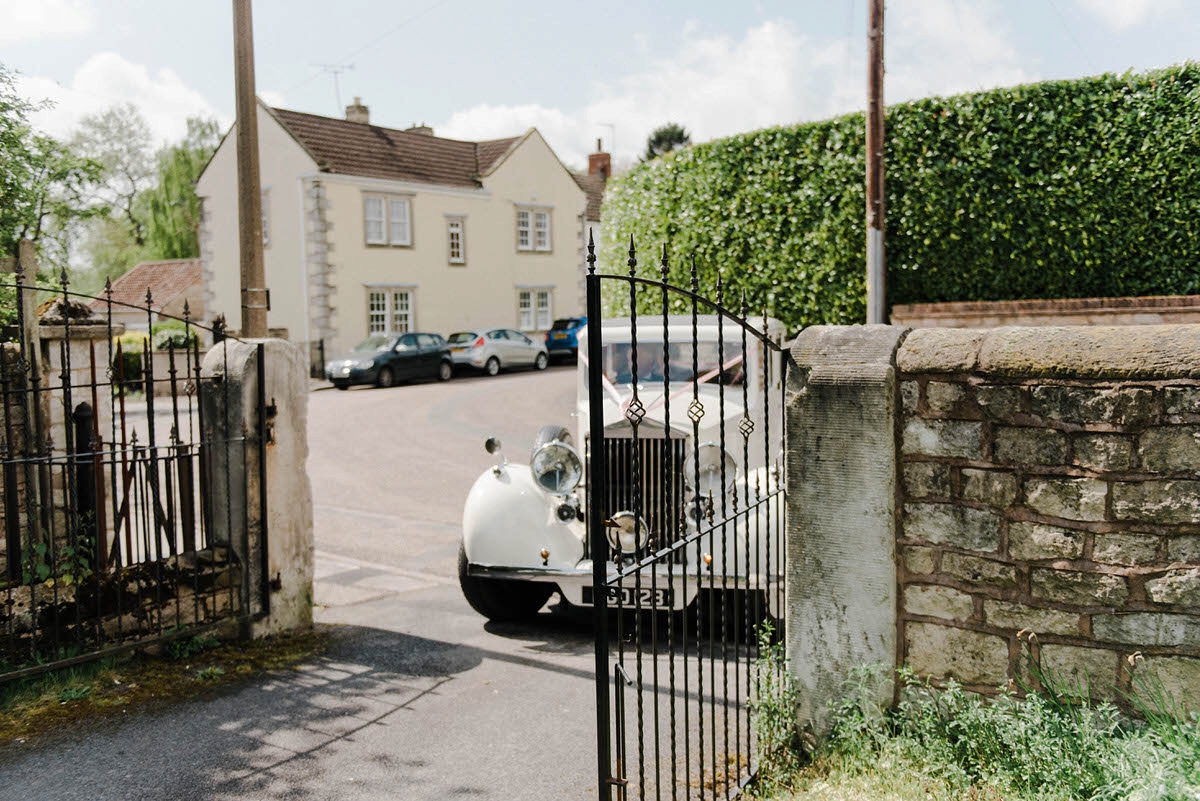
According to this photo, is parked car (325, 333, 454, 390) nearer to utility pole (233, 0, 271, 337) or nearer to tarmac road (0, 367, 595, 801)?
tarmac road (0, 367, 595, 801)

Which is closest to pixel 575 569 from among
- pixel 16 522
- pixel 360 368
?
pixel 16 522

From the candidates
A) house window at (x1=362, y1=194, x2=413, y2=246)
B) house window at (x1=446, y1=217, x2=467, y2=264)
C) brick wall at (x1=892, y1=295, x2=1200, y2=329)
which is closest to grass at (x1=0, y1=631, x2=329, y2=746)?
brick wall at (x1=892, y1=295, x2=1200, y2=329)

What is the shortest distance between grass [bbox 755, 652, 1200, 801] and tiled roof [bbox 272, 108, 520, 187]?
86.1 feet

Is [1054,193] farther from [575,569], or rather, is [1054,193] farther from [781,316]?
[575,569]

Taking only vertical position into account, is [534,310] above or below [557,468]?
above

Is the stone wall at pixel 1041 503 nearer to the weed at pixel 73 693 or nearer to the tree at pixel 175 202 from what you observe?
the weed at pixel 73 693

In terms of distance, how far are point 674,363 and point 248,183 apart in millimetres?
3324

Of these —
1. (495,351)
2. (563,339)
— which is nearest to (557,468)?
(495,351)

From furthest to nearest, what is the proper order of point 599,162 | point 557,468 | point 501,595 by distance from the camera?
1. point 599,162
2. point 501,595
3. point 557,468

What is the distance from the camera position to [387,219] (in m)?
29.5

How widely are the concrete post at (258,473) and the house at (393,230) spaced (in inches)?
852

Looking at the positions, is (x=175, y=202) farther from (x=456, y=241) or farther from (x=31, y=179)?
(x=31, y=179)

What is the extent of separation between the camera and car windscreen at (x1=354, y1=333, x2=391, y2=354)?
79.7ft

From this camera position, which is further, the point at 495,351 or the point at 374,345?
the point at 495,351
